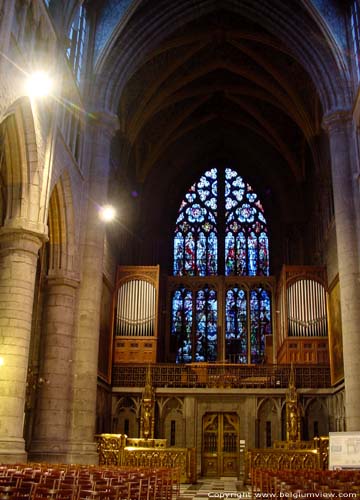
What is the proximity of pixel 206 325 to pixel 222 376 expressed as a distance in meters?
7.99

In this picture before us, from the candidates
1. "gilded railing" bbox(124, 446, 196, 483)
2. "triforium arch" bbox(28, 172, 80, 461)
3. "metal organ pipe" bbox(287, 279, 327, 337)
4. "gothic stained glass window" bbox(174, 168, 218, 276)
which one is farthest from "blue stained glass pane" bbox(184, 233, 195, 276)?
"gilded railing" bbox(124, 446, 196, 483)

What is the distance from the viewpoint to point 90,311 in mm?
21125

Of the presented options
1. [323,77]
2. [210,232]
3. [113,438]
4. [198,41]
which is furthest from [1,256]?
[210,232]

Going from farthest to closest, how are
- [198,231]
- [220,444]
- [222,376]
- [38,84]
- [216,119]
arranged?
[198,231], [216,119], [222,376], [220,444], [38,84]

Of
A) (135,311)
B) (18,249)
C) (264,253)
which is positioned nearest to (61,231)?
(18,249)

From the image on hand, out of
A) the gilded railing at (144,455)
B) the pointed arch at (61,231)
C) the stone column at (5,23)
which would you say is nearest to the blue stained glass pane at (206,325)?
the gilded railing at (144,455)

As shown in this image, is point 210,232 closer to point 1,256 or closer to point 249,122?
point 249,122

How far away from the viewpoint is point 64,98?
2077 centimetres

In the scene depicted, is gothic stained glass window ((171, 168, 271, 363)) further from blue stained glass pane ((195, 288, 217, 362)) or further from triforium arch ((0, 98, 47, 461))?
triforium arch ((0, 98, 47, 461))

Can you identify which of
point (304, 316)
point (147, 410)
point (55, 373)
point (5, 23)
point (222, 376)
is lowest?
point (147, 410)

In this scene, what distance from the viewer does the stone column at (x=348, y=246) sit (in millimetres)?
20312

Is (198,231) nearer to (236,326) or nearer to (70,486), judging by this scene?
(236,326)

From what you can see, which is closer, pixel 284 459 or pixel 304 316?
pixel 284 459

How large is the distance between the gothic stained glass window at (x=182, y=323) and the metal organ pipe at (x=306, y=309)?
7.43 meters
